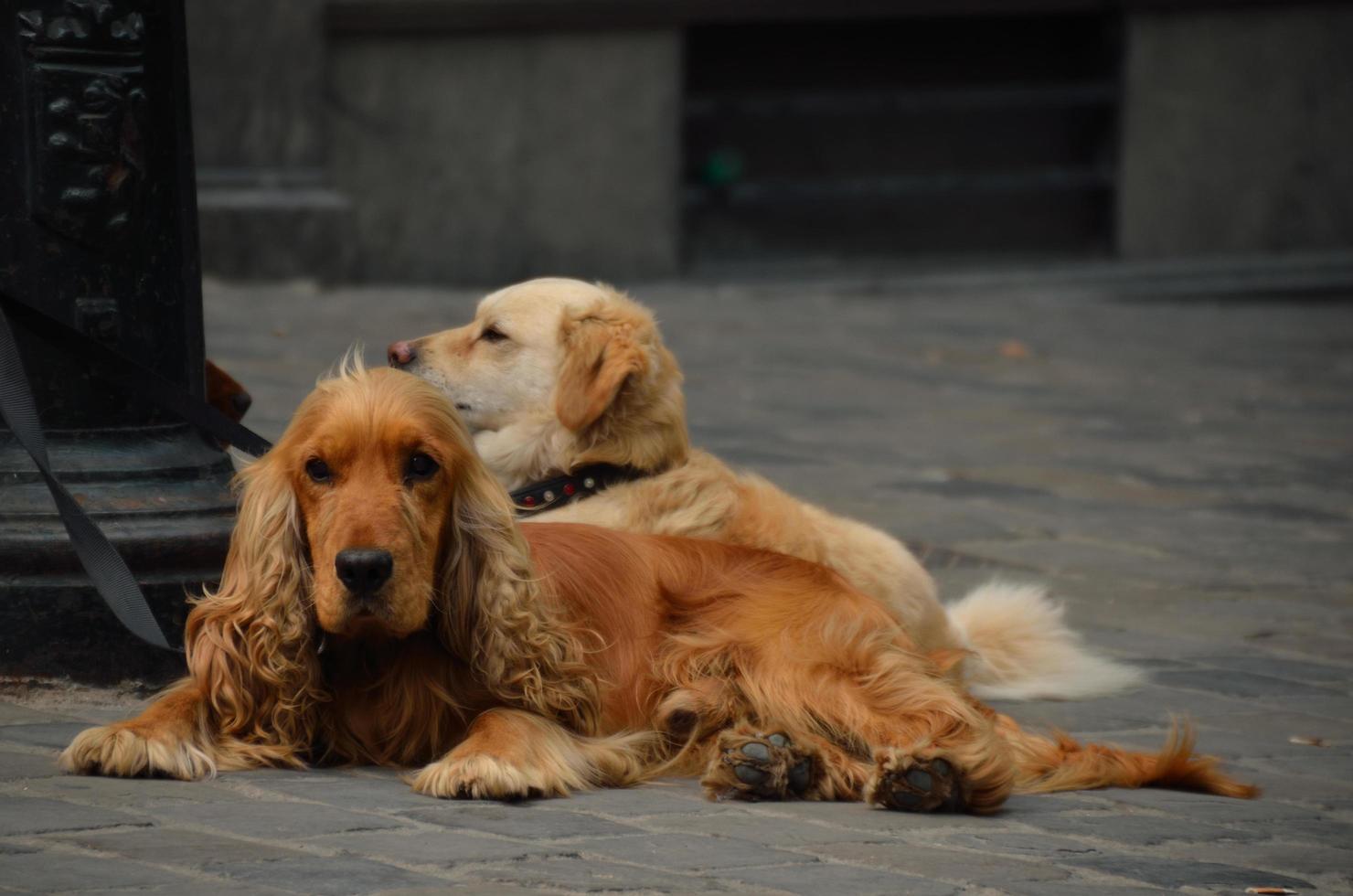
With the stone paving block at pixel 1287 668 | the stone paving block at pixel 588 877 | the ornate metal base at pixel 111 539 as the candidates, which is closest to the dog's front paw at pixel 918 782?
the stone paving block at pixel 588 877

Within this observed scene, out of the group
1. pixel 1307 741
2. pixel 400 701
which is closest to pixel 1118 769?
pixel 1307 741

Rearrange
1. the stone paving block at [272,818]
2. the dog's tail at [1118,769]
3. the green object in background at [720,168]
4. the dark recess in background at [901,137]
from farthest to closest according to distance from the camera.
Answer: the dark recess in background at [901,137]
the green object in background at [720,168]
the dog's tail at [1118,769]
the stone paving block at [272,818]

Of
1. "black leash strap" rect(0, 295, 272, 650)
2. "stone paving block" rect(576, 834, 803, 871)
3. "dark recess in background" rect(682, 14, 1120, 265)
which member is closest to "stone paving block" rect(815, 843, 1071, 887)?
"stone paving block" rect(576, 834, 803, 871)

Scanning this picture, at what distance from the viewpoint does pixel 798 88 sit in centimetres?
1375

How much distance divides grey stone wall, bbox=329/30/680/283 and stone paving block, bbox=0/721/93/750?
8339 mm

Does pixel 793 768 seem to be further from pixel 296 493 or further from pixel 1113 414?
pixel 1113 414

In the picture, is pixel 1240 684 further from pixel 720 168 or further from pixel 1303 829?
pixel 720 168

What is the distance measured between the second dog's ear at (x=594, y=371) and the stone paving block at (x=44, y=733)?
1399mm

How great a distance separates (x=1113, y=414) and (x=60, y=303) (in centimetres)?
634

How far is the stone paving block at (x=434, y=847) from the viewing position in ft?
10.6

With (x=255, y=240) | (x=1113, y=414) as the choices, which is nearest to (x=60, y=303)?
(x=1113, y=414)

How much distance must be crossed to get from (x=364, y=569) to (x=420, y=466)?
0.24m

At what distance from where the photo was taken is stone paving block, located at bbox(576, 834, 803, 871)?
10.9 ft

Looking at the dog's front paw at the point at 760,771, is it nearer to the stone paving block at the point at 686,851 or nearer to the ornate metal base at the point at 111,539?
the stone paving block at the point at 686,851
